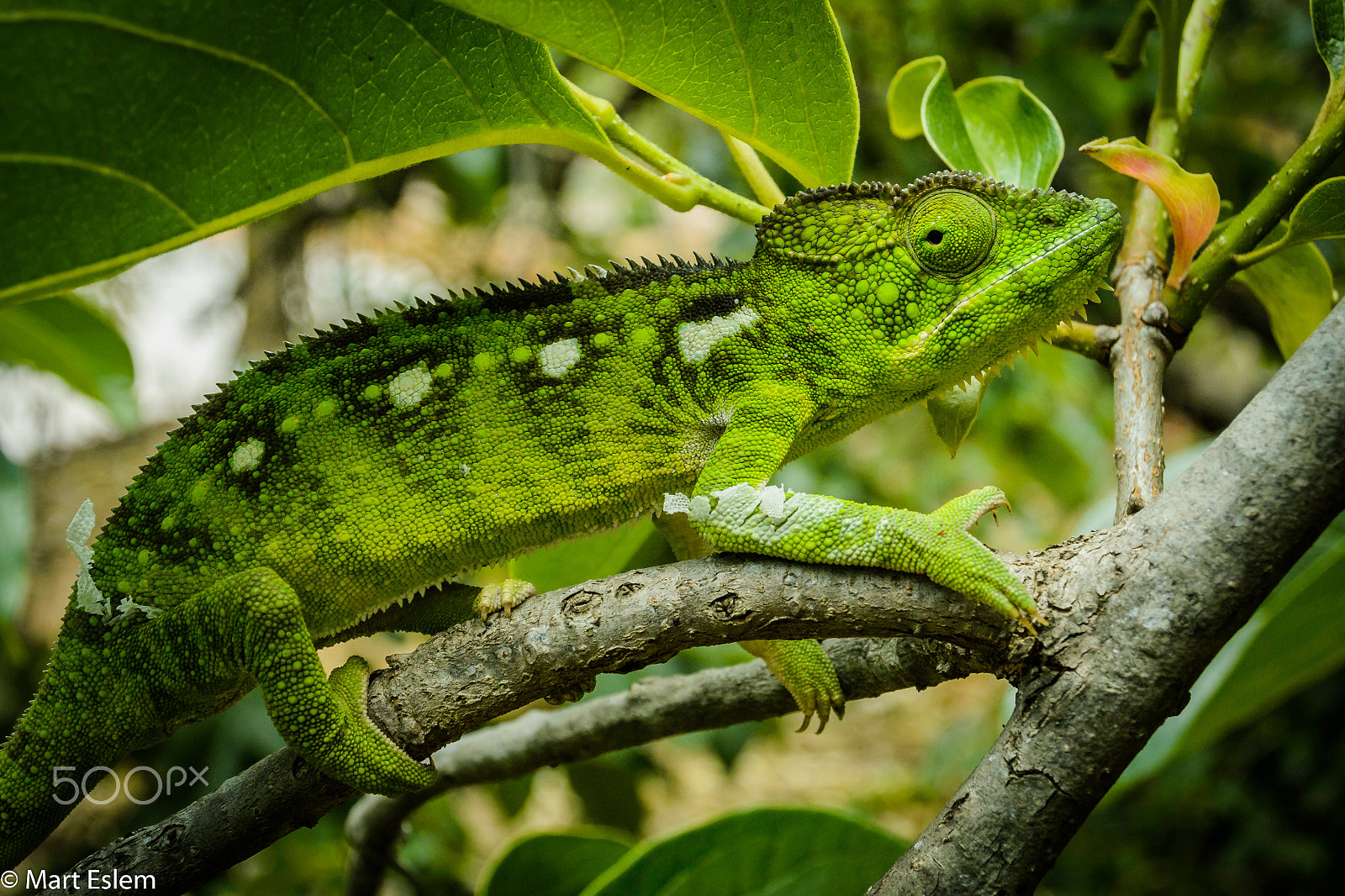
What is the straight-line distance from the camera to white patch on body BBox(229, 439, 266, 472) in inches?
53.8

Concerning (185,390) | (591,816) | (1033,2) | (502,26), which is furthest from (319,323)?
(502,26)

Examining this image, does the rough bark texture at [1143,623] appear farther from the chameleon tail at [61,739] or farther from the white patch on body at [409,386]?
the chameleon tail at [61,739]

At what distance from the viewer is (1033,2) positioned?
3059 millimetres

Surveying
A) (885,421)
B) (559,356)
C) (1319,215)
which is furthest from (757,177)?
(885,421)

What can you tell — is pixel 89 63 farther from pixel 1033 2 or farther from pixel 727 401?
pixel 1033 2

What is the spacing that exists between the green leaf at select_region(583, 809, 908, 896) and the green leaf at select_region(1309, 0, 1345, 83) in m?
1.35

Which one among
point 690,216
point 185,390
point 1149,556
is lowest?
point 1149,556

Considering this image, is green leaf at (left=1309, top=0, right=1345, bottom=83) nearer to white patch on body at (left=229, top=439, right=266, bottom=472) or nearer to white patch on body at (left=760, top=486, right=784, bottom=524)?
white patch on body at (left=760, top=486, right=784, bottom=524)

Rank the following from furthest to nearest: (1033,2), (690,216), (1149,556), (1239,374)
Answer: (690,216), (1239,374), (1033,2), (1149,556)

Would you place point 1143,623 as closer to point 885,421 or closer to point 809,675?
point 809,675

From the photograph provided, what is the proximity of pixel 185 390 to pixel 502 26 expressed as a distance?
455cm

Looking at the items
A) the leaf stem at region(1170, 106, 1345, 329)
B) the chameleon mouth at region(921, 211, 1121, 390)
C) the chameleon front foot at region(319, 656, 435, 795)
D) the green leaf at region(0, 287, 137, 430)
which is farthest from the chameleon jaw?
the green leaf at region(0, 287, 137, 430)

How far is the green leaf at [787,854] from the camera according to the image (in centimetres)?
149

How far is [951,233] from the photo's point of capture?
1333mm
